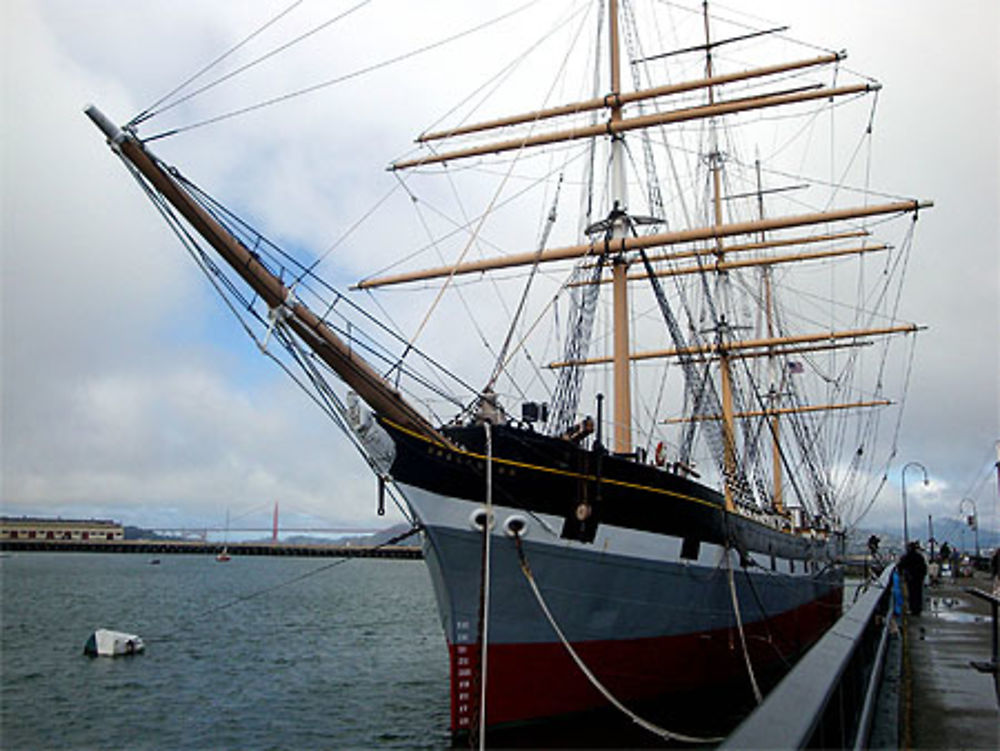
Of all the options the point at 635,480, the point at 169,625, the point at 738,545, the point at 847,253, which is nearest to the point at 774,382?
the point at 847,253

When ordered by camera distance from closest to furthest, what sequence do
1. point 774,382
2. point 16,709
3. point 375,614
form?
point 16,709 → point 774,382 → point 375,614

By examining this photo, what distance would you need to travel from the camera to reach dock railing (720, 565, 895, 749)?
2.73 meters

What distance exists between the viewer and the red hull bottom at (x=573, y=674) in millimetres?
11250

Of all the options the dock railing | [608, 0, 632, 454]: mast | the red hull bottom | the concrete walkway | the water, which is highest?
[608, 0, 632, 454]: mast

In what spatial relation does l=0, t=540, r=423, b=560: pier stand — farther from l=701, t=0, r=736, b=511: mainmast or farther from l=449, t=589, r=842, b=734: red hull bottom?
l=449, t=589, r=842, b=734: red hull bottom

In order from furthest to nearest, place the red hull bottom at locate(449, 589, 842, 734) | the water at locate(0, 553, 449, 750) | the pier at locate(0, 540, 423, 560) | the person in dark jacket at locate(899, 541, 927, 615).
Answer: the pier at locate(0, 540, 423, 560), the person in dark jacket at locate(899, 541, 927, 615), the water at locate(0, 553, 449, 750), the red hull bottom at locate(449, 589, 842, 734)

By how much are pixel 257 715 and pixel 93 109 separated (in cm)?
1278

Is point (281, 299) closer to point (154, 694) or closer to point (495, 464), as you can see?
point (495, 464)

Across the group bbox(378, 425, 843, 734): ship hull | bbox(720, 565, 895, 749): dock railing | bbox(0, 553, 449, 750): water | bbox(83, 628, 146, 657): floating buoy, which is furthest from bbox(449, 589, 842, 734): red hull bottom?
bbox(83, 628, 146, 657): floating buoy

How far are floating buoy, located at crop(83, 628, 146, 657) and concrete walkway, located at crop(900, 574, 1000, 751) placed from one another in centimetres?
2215

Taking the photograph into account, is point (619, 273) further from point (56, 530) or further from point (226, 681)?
point (56, 530)

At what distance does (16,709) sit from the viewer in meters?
17.2

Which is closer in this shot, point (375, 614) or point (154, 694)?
point (154, 694)

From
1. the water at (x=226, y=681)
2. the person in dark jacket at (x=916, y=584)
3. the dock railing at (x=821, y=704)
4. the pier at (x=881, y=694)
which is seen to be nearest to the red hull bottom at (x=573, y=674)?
the pier at (x=881, y=694)
